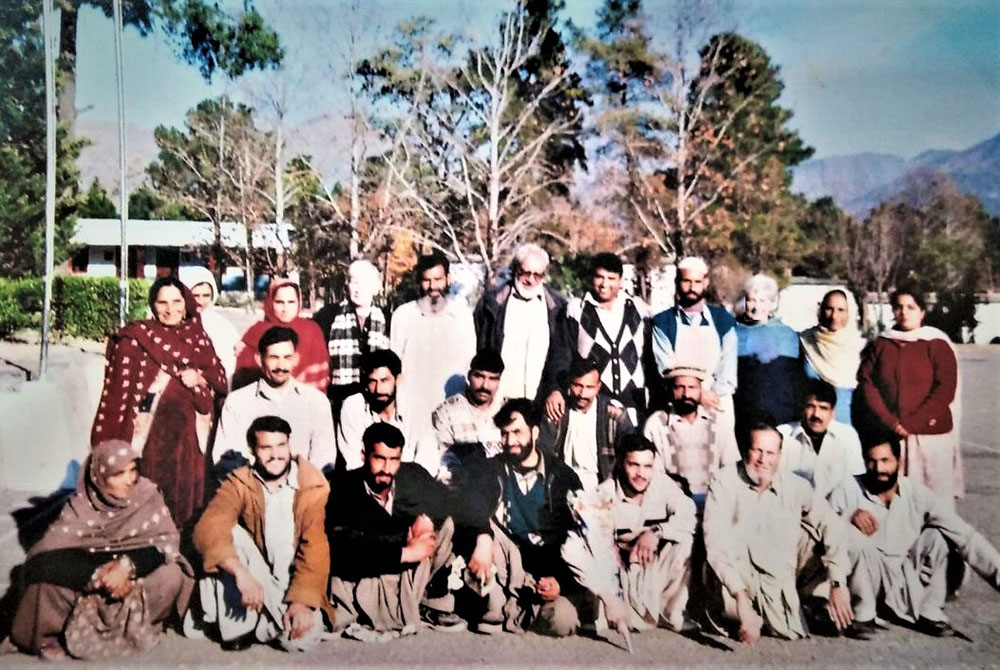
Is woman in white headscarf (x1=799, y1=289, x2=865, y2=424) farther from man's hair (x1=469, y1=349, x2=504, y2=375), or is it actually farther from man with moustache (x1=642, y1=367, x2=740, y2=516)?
man's hair (x1=469, y1=349, x2=504, y2=375)

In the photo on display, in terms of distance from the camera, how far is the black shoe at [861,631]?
3.79 m

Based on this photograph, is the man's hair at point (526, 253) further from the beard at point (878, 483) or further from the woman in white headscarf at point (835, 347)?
the beard at point (878, 483)

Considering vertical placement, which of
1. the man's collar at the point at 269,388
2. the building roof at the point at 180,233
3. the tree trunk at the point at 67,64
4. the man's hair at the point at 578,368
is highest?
the tree trunk at the point at 67,64

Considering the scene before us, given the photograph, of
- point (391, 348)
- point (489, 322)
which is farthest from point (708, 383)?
point (391, 348)

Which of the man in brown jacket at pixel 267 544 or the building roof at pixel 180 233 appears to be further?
the building roof at pixel 180 233

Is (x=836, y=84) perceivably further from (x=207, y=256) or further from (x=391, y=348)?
(x=207, y=256)

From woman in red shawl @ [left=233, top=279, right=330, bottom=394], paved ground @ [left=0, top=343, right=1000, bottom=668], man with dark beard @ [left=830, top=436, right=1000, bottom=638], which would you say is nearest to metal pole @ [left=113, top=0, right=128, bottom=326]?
woman in red shawl @ [left=233, top=279, right=330, bottom=394]

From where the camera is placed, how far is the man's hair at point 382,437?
3.69 meters

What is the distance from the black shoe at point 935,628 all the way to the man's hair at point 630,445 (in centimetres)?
142

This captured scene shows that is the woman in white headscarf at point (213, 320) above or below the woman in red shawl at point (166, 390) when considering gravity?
above

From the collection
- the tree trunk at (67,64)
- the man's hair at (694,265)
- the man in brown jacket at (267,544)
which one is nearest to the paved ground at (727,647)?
the man in brown jacket at (267,544)

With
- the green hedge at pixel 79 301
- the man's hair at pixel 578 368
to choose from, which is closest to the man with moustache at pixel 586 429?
the man's hair at pixel 578 368

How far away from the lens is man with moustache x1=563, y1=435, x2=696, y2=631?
372cm

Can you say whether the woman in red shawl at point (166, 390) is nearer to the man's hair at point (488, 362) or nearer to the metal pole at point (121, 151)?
the metal pole at point (121, 151)
